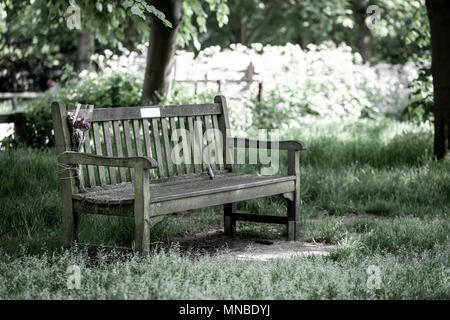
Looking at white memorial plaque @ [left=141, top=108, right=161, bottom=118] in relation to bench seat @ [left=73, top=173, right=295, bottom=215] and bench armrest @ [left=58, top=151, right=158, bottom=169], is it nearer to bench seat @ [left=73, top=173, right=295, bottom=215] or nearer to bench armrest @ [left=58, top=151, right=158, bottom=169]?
bench seat @ [left=73, top=173, right=295, bottom=215]

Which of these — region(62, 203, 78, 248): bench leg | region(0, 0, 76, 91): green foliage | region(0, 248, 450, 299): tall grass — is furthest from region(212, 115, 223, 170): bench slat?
region(0, 0, 76, 91): green foliage

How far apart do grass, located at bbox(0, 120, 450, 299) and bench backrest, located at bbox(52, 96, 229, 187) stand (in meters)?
0.55

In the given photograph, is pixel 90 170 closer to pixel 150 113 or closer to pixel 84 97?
pixel 150 113

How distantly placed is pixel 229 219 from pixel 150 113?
1.32m

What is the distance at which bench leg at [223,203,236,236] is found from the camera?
22.2 ft

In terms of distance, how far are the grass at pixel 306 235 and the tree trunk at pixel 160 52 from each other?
2106 millimetres

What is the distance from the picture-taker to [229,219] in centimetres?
677

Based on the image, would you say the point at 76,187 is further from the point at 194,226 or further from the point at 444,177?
the point at 444,177

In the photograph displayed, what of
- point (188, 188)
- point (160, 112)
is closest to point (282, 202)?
point (160, 112)

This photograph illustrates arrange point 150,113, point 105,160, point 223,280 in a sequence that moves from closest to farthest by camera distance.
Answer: point 223,280, point 105,160, point 150,113

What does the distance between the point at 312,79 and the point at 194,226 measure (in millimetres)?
8578

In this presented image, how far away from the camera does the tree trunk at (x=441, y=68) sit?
9.03m

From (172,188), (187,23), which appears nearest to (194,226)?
(172,188)
